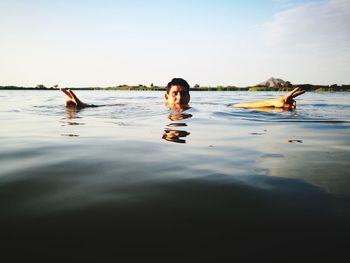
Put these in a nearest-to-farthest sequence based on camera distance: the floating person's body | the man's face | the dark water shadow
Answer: the dark water shadow → the floating person's body → the man's face

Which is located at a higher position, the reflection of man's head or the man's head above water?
the man's head above water

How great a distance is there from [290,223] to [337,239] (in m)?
0.22

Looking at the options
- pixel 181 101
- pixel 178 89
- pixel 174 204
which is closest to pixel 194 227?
pixel 174 204

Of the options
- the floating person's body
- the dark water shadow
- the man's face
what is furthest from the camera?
the man's face

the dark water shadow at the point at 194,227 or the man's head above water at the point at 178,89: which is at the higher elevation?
the man's head above water at the point at 178,89

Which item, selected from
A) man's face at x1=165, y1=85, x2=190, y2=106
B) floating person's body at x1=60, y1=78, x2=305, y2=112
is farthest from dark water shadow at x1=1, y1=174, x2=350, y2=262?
man's face at x1=165, y1=85, x2=190, y2=106

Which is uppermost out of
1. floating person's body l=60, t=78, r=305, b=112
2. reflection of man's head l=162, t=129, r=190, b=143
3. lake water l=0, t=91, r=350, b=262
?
floating person's body l=60, t=78, r=305, b=112

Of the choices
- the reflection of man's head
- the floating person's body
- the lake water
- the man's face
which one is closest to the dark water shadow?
the lake water

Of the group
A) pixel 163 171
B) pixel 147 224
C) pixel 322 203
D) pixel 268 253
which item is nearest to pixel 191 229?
pixel 147 224

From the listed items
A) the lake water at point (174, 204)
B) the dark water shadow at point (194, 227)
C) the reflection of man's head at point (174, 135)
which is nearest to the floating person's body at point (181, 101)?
the reflection of man's head at point (174, 135)

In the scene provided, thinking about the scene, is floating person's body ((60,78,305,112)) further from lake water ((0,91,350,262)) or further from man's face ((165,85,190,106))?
lake water ((0,91,350,262))

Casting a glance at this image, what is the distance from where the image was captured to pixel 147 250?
1.17 m

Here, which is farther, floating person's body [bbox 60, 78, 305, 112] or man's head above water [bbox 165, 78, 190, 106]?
man's head above water [bbox 165, 78, 190, 106]

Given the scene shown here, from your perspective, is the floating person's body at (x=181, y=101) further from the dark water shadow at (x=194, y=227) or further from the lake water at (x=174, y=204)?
the dark water shadow at (x=194, y=227)
